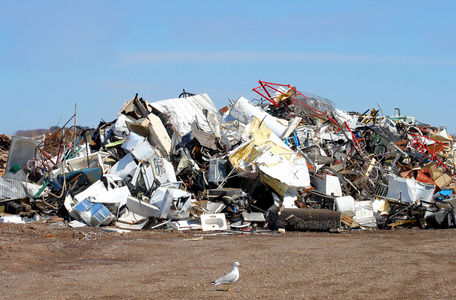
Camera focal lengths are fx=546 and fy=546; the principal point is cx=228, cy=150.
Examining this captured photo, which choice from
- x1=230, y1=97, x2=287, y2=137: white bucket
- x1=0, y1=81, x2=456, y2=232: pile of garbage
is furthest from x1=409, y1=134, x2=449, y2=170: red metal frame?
x1=230, y1=97, x2=287, y2=137: white bucket

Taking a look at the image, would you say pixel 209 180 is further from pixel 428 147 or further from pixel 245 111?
pixel 428 147

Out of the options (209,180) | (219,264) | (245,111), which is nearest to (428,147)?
(245,111)

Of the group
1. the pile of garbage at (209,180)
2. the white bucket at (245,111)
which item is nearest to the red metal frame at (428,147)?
the pile of garbage at (209,180)

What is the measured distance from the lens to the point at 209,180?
11938 millimetres

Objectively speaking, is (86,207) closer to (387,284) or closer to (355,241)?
(355,241)

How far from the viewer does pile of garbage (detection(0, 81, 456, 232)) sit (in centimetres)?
1091

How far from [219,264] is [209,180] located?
448 centimetres

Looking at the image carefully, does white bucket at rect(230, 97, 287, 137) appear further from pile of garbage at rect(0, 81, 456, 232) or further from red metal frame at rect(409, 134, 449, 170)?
red metal frame at rect(409, 134, 449, 170)

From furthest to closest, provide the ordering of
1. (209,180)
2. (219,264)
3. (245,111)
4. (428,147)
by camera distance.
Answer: (428,147), (245,111), (209,180), (219,264)

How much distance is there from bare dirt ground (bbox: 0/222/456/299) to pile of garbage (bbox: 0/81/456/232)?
630mm

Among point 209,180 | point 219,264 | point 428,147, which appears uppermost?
point 428,147

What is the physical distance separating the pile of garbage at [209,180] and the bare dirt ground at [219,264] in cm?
63

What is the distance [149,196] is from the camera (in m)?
11.6

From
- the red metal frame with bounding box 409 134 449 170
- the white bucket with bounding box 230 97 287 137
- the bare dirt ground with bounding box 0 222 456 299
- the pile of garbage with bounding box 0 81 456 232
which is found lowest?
the bare dirt ground with bounding box 0 222 456 299
